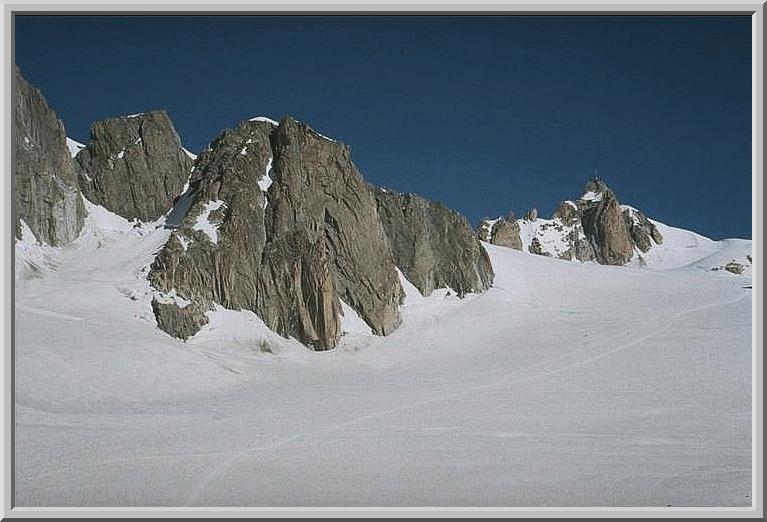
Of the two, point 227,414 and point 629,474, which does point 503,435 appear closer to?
point 629,474

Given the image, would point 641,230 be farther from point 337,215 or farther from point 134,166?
point 134,166

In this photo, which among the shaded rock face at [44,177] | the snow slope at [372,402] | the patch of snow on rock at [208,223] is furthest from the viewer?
the patch of snow on rock at [208,223]

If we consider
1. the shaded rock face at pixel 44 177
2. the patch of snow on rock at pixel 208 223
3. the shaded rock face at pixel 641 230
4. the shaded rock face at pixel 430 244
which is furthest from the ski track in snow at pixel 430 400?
the shaded rock face at pixel 641 230

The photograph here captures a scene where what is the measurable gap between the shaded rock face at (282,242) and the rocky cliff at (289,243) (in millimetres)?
46

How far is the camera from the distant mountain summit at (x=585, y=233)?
7719cm

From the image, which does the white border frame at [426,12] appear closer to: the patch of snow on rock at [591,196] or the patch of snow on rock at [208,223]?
the patch of snow on rock at [208,223]

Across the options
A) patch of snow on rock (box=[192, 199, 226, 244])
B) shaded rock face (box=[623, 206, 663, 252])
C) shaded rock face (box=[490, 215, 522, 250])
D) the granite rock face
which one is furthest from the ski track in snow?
shaded rock face (box=[623, 206, 663, 252])

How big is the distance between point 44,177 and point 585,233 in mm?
70544

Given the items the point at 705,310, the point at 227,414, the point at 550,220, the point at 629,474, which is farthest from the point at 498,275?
the point at 550,220

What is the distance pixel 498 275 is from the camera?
38281mm

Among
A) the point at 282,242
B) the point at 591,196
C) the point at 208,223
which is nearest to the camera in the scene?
the point at 208,223

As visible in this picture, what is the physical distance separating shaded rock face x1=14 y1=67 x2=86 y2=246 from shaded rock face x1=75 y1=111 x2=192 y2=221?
4037 millimetres

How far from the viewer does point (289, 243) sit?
2680 centimetres

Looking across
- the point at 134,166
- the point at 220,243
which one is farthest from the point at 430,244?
the point at 134,166
